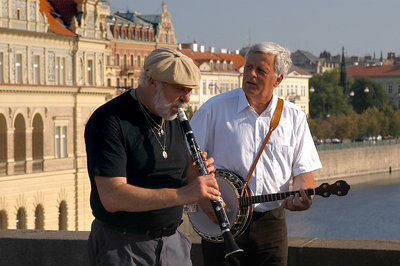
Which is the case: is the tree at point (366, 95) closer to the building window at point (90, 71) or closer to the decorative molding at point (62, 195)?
the building window at point (90, 71)

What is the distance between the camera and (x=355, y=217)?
58.3 meters

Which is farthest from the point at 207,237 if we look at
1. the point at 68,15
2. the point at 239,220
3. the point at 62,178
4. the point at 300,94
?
the point at 300,94

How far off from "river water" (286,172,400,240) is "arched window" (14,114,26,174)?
43.2 feet

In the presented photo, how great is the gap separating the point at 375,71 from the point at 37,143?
371ft

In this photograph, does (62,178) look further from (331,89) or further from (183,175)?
(331,89)

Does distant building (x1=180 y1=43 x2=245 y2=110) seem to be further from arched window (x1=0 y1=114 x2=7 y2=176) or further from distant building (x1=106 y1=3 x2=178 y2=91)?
arched window (x1=0 y1=114 x2=7 y2=176)

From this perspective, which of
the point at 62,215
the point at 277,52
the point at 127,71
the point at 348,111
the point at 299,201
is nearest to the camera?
the point at 299,201

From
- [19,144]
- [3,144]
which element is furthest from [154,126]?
[19,144]

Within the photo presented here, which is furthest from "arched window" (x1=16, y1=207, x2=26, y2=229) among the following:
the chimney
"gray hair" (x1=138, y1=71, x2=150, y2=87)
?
the chimney

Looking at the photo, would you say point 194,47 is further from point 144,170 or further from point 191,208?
point 144,170

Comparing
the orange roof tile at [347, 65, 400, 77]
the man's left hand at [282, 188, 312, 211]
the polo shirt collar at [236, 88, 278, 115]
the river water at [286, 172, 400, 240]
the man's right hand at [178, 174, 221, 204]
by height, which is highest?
the orange roof tile at [347, 65, 400, 77]

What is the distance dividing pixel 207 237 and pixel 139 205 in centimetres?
91

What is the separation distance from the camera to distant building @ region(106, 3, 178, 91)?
69.4 m

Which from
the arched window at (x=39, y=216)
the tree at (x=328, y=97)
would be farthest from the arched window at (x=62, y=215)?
the tree at (x=328, y=97)
